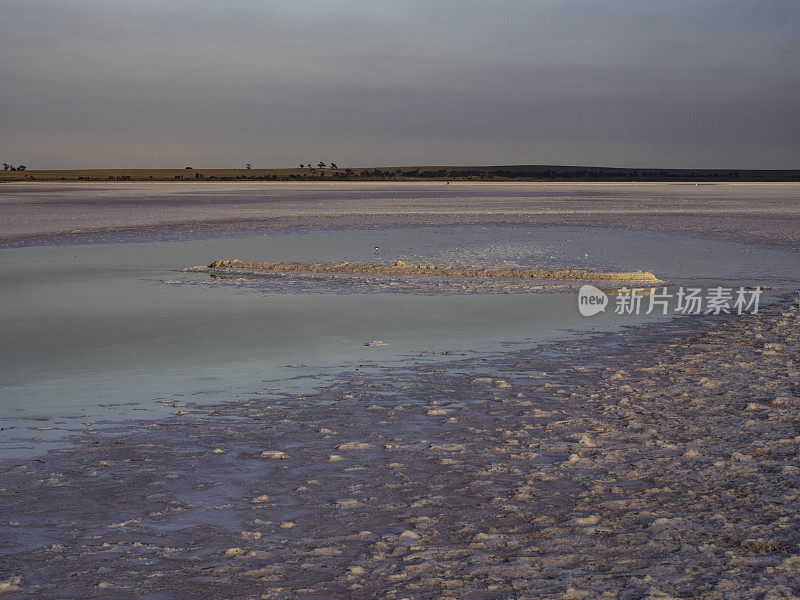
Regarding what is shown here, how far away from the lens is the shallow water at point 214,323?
746cm

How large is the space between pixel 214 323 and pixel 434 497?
6306 mm

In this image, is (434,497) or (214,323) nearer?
(434,497)

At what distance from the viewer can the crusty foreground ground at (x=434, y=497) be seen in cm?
391

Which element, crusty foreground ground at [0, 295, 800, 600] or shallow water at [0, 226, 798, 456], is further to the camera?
shallow water at [0, 226, 798, 456]

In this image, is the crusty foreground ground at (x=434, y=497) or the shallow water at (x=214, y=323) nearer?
the crusty foreground ground at (x=434, y=497)

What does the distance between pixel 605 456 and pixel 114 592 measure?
9.64 feet

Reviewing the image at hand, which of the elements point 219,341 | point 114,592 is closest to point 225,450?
point 114,592

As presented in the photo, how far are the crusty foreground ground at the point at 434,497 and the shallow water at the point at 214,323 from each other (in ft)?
2.42

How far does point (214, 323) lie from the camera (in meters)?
10.8

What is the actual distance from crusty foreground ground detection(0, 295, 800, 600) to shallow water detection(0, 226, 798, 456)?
0.74 metres

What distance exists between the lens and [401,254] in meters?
19.1

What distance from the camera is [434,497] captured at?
4.91 metres

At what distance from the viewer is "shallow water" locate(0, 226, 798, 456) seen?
7.46 meters

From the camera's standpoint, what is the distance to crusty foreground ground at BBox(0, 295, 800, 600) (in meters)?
3.91
